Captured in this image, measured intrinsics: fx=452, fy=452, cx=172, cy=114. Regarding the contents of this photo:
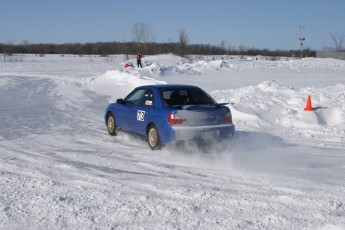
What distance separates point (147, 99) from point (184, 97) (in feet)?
3.00

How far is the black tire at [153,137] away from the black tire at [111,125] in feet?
5.98

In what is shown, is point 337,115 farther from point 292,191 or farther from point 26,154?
point 26,154

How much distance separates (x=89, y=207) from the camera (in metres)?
5.57

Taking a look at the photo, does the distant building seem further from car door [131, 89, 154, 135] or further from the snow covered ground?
car door [131, 89, 154, 135]

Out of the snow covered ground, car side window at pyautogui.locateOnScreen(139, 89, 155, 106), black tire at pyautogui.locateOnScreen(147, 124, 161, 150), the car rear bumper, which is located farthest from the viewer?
car side window at pyautogui.locateOnScreen(139, 89, 155, 106)

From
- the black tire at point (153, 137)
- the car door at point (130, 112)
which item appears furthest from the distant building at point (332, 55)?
the black tire at point (153, 137)

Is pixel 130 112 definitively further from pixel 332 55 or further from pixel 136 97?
pixel 332 55

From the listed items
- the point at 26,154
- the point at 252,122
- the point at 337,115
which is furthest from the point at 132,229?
the point at 337,115

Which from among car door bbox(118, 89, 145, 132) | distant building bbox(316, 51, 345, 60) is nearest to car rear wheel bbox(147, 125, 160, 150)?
car door bbox(118, 89, 145, 132)

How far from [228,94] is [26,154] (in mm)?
10230

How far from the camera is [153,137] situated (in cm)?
943

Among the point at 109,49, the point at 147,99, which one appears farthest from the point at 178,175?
the point at 109,49

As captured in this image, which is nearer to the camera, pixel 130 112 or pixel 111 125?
pixel 130 112

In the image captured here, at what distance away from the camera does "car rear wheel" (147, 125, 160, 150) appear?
9.26 meters
